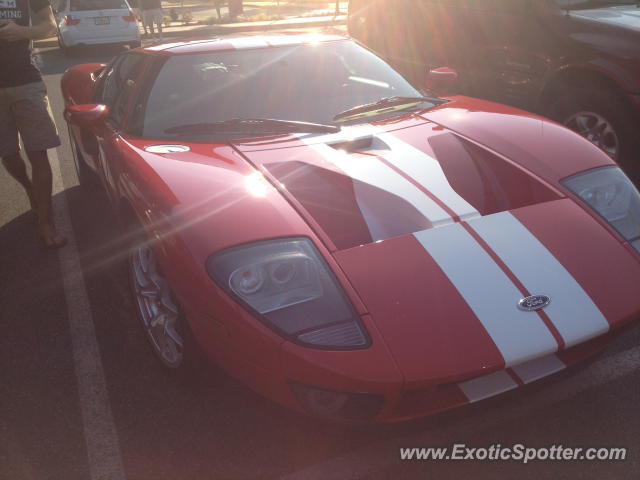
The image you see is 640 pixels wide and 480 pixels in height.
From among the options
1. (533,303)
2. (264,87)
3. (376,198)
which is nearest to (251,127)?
(264,87)

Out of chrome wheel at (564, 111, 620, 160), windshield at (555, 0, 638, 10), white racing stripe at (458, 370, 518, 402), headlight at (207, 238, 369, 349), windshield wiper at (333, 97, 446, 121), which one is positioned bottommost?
chrome wheel at (564, 111, 620, 160)

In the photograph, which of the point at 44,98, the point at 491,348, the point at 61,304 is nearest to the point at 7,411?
the point at 61,304

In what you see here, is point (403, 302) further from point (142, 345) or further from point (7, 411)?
point (7, 411)

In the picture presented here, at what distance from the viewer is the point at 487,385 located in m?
1.63

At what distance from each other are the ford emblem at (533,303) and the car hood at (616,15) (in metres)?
3.19

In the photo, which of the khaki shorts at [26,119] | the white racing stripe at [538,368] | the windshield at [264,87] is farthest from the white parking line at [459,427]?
the khaki shorts at [26,119]

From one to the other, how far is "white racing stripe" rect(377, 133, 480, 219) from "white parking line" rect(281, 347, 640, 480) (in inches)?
26.5

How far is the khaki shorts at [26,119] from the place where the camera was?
3.43 m

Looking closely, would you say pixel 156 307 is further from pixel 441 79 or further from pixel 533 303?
pixel 441 79

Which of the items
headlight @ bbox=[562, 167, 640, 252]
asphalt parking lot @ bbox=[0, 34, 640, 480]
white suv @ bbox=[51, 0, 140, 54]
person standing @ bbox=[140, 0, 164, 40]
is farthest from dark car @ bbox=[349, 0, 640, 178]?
person standing @ bbox=[140, 0, 164, 40]

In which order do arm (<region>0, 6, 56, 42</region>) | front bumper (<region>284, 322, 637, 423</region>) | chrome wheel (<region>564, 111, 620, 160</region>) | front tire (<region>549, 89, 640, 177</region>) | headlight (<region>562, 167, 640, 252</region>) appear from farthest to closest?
chrome wheel (<region>564, 111, 620, 160</region>) → front tire (<region>549, 89, 640, 177</region>) → arm (<region>0, 6, 56, 42</region>) → headlight (<region>562, 167, 640, 252</region>) → front bumper (<region>284, 322, 637, 423</region>)

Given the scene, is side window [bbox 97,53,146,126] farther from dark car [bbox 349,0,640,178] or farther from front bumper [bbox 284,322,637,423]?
dark car [bbox 349,0,640,178]

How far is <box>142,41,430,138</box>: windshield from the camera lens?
2680 mm

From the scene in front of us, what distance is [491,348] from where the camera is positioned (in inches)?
62.2
